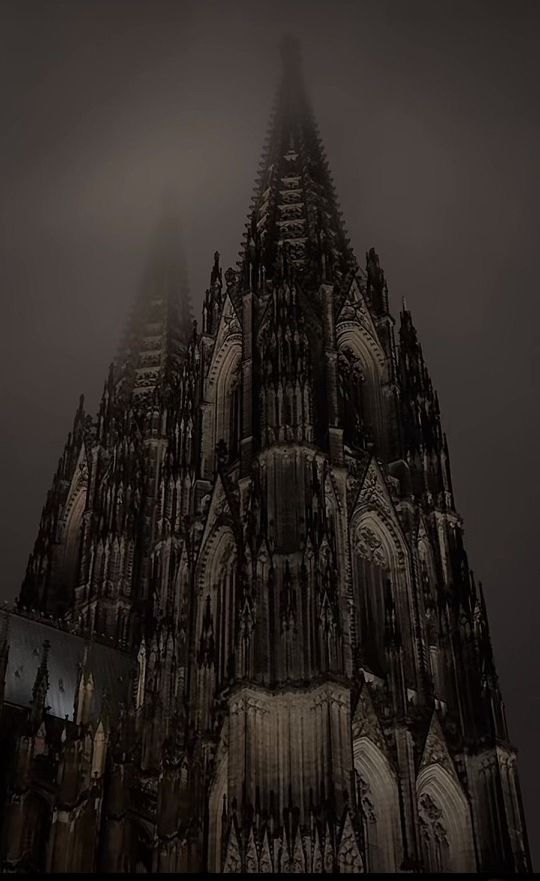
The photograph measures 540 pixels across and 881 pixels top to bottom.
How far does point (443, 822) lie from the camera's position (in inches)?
1292

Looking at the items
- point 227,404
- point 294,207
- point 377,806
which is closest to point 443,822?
point 377,806

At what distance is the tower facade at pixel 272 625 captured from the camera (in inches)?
1166

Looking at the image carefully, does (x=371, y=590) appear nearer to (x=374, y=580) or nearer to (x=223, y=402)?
(x=374, y=580)

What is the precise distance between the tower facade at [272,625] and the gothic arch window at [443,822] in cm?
7

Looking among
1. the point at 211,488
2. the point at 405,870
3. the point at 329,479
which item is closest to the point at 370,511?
the point at 329,479

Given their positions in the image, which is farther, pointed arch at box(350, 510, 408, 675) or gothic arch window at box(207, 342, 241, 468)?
gothic arch window at box(207, 342, 241, 468)

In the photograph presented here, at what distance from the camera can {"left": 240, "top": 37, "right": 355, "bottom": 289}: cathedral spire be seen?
42969 millimetres

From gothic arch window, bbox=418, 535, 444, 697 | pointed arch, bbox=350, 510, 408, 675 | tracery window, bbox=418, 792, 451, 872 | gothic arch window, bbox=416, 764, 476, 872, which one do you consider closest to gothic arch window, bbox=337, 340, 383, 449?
pointed arch, bbox=350, 510, 408, 675

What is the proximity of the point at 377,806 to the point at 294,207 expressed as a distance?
26.1 m

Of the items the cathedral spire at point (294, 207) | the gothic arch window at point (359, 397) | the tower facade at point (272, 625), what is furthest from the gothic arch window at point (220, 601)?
the cathedral spire at point (294, 207)

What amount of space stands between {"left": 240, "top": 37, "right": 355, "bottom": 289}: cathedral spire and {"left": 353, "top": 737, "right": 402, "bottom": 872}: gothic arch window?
18287mm

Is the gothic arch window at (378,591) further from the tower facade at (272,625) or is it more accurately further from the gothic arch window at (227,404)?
the gothic arch window at (227,404)

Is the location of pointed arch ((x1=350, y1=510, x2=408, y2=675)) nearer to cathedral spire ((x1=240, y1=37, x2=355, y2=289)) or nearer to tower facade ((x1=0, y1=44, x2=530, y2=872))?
tower facade ((x1=0, y1=44, x2=530, y2=872))

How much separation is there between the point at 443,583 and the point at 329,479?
5.48m
